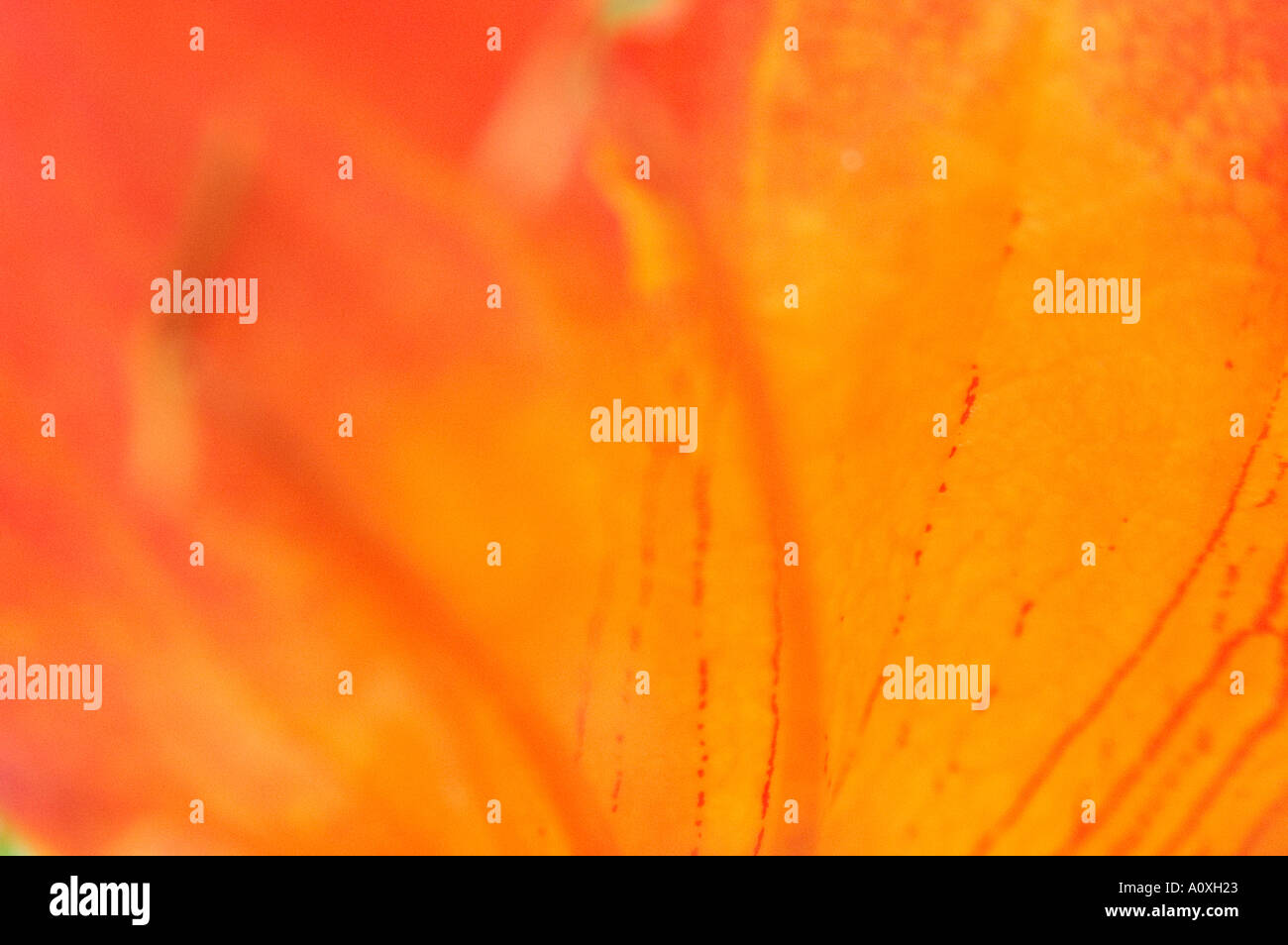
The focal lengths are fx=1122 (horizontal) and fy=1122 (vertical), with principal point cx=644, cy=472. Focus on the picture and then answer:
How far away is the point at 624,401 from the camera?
3.76 feet

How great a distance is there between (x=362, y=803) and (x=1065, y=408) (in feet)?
2.71

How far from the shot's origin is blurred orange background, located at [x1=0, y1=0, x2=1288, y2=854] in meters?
1.14

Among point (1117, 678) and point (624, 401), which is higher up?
point (624, 401)

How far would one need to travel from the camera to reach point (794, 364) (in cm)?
115

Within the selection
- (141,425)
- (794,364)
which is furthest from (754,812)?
(141,425)

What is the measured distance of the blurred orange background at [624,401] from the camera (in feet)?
3.75

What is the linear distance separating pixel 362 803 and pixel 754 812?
40cm
